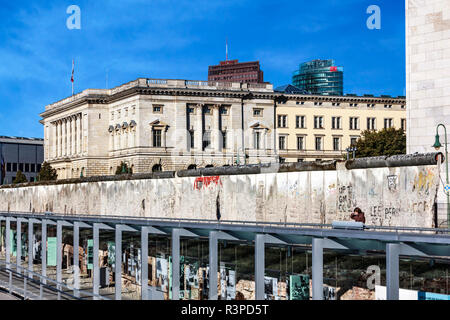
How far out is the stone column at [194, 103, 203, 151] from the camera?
364 feet

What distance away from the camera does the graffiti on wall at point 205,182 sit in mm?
39466

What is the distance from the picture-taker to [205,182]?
134 ft

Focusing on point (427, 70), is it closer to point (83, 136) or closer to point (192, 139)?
point (192, 139)

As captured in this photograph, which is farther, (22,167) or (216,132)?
(22,167)

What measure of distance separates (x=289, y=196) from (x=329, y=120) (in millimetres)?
89382

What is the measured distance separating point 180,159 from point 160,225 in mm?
86255

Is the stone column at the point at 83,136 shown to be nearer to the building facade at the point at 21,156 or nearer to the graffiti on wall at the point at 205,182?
the building facade at the point at 21,156

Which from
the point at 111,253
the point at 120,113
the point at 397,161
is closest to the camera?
the point at 397,161

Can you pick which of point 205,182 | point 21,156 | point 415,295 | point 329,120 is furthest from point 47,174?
point 415,295

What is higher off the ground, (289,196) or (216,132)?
(216,132)
